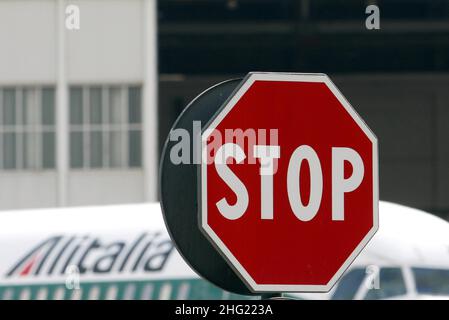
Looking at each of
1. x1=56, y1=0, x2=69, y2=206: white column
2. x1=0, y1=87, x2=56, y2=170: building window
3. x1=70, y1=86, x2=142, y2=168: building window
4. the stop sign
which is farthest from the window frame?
the stop sign

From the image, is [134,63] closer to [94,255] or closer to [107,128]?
[107,128]

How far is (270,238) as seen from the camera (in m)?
3.78

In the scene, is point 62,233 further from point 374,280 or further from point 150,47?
point 150,47

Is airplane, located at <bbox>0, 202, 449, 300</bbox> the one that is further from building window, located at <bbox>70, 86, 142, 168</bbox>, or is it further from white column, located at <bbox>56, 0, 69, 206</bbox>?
building window, located at <bbox>70, 86, 142, 168</bbox>

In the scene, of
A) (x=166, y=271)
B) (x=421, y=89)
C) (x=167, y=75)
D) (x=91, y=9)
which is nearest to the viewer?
(x=166, y=271)

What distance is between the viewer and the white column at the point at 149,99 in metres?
29.7

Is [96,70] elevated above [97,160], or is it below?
above

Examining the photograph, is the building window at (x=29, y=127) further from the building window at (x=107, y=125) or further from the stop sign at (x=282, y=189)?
the stop sign at (x=282, y=189)

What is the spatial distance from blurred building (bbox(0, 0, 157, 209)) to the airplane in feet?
50.7

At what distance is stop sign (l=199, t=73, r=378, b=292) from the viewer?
374cm

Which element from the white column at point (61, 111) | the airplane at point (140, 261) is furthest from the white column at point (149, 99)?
the airplane at point (140, 261)

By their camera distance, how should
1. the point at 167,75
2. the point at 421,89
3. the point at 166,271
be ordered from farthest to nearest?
the point at 421,89, the point at 167,75, the point at 166,271

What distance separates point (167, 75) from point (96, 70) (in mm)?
3325

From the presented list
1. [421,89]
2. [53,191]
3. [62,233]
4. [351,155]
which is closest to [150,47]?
[53,191]
